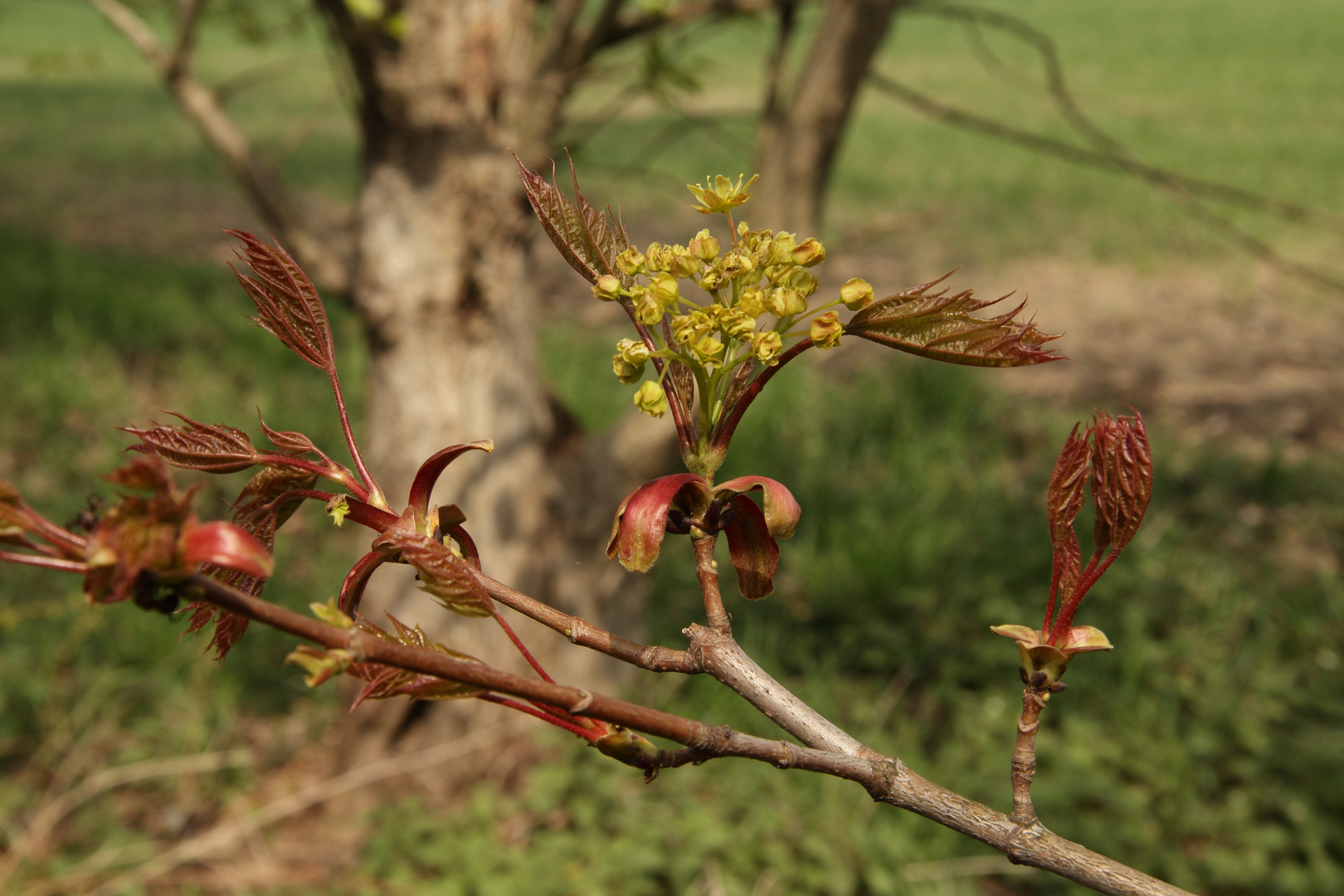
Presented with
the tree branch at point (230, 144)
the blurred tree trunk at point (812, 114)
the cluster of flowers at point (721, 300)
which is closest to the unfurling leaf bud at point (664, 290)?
the cluster of flowers at point (721, 300)

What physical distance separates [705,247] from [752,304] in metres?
0.05

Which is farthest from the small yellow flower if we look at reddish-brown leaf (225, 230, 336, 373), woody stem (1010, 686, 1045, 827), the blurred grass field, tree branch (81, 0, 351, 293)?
tree branch (81, 0, 351, 293)

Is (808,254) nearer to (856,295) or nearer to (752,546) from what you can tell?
(856,295)

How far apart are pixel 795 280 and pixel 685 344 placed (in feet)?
0.26

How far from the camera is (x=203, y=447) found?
53 cm

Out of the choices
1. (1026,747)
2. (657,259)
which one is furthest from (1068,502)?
(657,259)

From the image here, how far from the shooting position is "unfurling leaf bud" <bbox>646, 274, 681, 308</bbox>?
0.53 m

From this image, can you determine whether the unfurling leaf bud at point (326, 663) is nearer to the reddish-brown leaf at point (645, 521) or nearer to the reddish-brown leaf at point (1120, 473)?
the reddish-brown leaf at point (645, 521)

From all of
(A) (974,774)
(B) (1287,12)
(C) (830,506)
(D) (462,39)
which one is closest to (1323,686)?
(A) (974,774)

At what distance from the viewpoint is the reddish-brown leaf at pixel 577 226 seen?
53cm

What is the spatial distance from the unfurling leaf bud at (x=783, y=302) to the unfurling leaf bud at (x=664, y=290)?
51 millimetres

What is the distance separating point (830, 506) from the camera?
12.6 feet

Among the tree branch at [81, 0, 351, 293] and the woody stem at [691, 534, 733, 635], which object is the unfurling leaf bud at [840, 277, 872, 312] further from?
the tree branch at [81, 0, 351, 293]

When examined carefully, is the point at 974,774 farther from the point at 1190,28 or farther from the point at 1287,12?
the point at 1287,12
